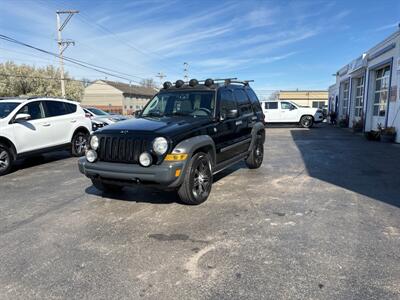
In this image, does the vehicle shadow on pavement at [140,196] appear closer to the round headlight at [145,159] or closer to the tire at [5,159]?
the round headlight at [145,159]

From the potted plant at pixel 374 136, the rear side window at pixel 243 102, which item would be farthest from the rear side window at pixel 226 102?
the potted plant at pixel 374 136

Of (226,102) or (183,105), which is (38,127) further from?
(226,102)

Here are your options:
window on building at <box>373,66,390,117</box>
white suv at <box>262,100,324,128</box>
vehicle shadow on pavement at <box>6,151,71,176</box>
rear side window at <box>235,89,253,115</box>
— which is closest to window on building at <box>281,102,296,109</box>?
white suv at <box>262,100,324,128</box>

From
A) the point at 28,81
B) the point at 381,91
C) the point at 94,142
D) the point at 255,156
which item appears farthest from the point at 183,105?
the point at 28,81

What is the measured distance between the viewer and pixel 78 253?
11.2ft

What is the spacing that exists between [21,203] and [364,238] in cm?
526

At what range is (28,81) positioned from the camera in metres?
42.9

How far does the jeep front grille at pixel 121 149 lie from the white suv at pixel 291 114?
18622 millimetres

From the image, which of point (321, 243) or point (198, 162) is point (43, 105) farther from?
point (321, 243)

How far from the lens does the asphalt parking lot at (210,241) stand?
275 cm

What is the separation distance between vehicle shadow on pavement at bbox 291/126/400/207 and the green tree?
40132 millimetres

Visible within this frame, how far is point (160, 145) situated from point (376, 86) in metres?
15.9

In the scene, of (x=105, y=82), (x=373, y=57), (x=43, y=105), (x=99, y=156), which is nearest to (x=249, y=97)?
(x=99, y=156)

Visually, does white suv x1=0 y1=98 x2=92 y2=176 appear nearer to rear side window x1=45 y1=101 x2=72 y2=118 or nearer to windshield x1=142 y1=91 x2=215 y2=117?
rear side window x1=45 y1=101 x2=72 y2=118
